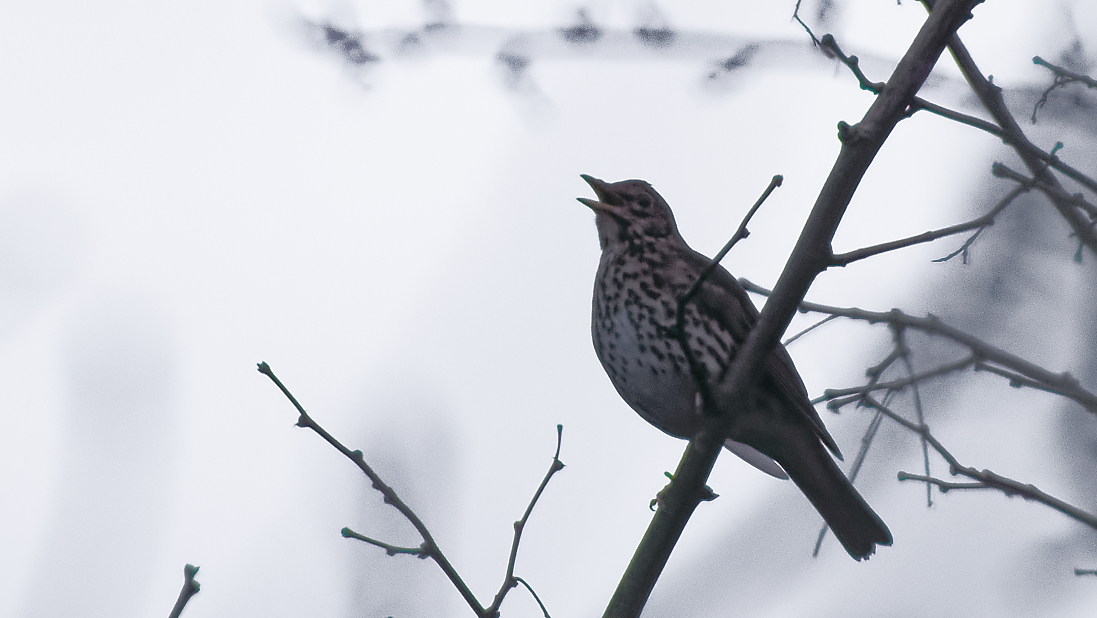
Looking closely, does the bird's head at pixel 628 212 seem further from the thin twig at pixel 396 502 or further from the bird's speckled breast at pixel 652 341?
the thin twig at pixel 396 502

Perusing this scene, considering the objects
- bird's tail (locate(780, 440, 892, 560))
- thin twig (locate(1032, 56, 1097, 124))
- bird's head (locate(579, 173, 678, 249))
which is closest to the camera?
thin twig (locate(1032, 56, 1097, 124))

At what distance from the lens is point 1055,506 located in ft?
10.7

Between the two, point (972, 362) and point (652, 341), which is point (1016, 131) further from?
point (652, 341)

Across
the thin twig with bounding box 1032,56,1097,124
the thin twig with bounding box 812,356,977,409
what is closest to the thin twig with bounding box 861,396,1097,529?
the thin twig with bounding box 812,356,977,409

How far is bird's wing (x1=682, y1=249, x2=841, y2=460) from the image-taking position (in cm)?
450

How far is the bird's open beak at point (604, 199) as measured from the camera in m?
5.24

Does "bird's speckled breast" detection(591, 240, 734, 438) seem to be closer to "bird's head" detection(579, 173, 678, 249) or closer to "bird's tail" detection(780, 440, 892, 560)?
"bird's head" detection(579, 173, 678, 249)

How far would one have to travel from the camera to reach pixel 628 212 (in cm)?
533

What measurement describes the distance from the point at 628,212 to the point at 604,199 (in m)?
0.18

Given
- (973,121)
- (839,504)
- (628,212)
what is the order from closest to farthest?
(973,121) → (839,504) → (628,212)

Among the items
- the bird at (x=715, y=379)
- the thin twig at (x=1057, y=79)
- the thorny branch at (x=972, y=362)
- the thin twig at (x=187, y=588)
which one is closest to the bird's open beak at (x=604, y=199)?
the bird at (x=715, y=379)

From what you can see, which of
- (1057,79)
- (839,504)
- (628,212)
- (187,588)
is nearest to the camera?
(187,588)

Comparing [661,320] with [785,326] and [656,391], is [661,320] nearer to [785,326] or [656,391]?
[656,391]

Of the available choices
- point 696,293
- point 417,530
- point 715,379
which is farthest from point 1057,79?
point 417,530
